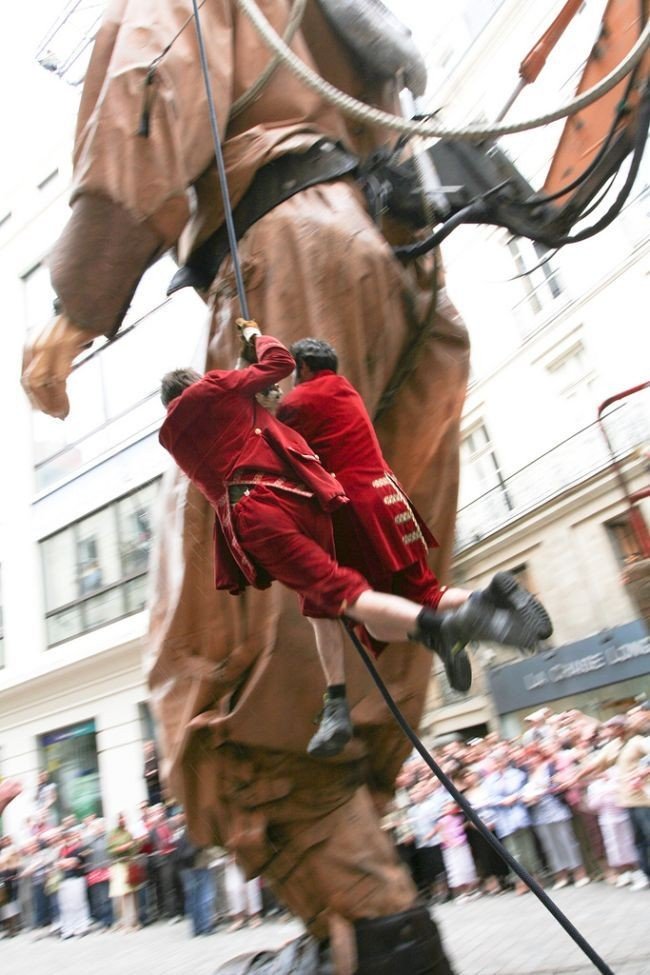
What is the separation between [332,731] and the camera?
2109mm

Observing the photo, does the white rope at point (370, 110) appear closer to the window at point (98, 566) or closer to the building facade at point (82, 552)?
the building facade at point (82, 552)

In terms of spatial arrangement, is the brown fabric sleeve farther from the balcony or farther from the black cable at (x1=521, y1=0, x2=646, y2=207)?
the balcony

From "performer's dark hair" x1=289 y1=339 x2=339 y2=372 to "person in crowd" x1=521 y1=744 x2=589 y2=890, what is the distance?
642cm

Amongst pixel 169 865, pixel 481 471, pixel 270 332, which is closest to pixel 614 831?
pixel 169 865

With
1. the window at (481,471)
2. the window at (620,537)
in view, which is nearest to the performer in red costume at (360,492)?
the window at (620,537)

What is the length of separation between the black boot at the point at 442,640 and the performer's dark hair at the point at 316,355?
83 cm

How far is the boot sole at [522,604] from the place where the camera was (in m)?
1.85

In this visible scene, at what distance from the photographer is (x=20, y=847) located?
40.4 ft

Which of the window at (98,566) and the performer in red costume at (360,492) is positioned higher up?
the window at (98,566)

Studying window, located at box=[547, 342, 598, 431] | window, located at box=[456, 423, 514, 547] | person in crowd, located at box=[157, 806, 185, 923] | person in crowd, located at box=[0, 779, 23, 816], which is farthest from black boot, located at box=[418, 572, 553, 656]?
window, located at box=[456, 423, 514, 547]

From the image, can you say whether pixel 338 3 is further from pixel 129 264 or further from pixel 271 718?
pixel 271 718

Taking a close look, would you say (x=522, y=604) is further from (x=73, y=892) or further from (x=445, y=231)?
(x=73, y=892)

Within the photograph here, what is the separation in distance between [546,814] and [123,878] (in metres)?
5.17

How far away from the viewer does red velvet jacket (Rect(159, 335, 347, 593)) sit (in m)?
2.14
